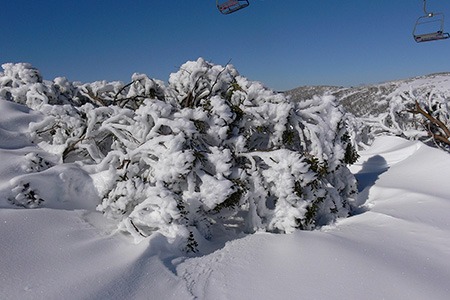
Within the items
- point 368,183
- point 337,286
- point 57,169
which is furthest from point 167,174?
point 368,183

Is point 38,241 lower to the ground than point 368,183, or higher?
higher

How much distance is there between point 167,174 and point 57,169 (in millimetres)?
1674

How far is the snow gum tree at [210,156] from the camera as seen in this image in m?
4.12

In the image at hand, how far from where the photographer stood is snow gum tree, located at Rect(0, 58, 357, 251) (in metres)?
4.12

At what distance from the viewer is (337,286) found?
9.21ft

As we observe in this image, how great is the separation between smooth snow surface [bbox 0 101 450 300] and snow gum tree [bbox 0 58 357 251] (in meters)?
0.31

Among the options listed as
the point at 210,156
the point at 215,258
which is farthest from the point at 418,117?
the point at 215,258

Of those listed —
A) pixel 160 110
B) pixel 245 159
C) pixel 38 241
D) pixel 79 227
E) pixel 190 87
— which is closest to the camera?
pixel 38 241

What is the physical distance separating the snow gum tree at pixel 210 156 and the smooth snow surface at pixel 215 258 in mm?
311

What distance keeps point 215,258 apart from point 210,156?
4.58ft

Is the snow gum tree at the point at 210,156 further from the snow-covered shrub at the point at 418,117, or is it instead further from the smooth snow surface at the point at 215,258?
the snow-covered shrub at the point at 418,117

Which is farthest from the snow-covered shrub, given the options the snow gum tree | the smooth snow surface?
the smooth snow surface

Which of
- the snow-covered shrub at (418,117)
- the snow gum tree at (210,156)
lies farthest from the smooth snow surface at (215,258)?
the snow-covered shrub at (418,117)

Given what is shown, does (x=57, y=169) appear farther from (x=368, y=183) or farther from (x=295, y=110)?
(x=368, y=183)
